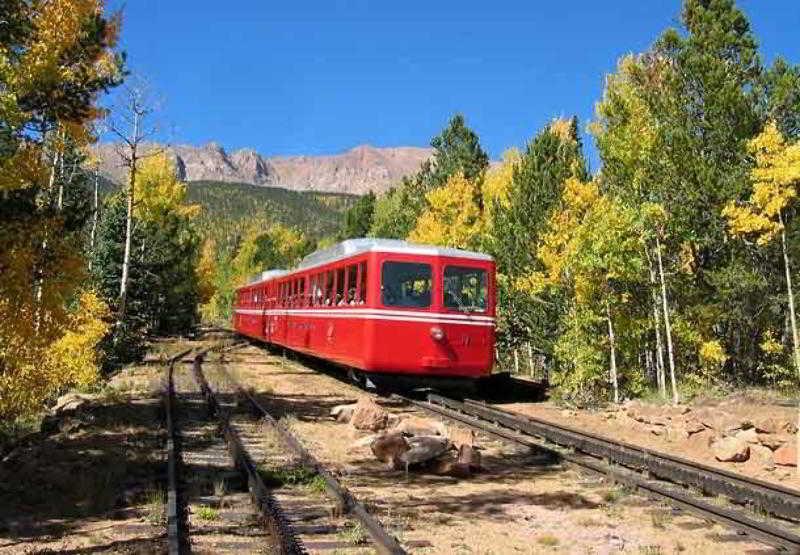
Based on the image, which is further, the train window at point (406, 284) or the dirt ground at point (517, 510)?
the train window at point (406, 284)

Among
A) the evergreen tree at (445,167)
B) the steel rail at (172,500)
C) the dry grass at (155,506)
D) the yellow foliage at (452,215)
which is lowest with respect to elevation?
the dry grass at (155,506)

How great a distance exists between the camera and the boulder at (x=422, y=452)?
28.3 feet

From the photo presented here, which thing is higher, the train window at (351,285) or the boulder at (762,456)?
the train window at (351,285)

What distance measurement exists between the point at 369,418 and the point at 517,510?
4.66 m

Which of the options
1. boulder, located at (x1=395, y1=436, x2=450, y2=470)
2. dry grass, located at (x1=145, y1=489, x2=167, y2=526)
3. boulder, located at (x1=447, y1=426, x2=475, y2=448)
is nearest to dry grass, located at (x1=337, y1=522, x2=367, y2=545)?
dry grass, located at (x1=145, y1=489, x2=167, y2=526)

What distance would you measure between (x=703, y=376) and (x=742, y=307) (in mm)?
1993

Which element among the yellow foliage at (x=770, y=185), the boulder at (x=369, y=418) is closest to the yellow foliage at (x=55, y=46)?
the boulder at (x=369, y=418)

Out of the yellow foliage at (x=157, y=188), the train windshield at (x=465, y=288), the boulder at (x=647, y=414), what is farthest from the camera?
the yellow foliage at (x=157, y=188)

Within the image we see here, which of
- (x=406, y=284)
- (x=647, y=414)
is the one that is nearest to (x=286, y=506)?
(x=647, y=414)

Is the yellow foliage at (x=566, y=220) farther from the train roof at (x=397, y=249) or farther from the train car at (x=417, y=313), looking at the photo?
the train car at (x=417, y=313)

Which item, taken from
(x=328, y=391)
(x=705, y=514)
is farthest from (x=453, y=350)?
(x=705, y=514)

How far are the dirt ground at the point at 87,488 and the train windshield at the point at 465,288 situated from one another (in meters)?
6.05

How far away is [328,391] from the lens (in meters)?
17.2

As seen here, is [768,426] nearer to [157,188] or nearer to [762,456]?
[762,456]
